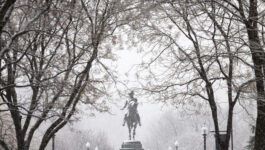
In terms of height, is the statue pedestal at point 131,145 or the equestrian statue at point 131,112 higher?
the equestrian statue at point 131,112

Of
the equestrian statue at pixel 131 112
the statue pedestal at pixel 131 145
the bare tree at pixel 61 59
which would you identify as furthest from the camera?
the equestrian statue at pixel 131 112

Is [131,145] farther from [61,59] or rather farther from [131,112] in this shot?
[61,59]

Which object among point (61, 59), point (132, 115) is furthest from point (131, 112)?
point (61, 59)

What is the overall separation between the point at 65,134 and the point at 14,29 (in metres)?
65.6

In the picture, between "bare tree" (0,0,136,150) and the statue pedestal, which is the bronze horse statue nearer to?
the statue pedestal

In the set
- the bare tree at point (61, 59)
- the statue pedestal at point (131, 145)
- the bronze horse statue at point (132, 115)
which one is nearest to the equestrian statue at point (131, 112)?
the bronze horse statue at point (132, 115)

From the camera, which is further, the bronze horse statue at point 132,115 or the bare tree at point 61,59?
the bronze horse statue at point 132,115

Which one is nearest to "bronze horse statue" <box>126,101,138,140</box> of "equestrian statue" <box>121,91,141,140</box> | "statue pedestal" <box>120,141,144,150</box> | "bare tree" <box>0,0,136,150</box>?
"equestrian statue" <box>121,91,141,140</box>

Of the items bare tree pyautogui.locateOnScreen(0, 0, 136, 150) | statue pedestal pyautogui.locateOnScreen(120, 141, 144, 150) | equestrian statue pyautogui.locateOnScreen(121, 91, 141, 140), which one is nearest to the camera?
bare tree pyautogui.locateOnScreen(0, 0, 136, 150)

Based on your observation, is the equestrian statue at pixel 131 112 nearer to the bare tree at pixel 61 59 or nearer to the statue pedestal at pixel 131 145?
the statue pedestal at pixel 131 145

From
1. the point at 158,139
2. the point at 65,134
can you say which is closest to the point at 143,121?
the point at 158,139

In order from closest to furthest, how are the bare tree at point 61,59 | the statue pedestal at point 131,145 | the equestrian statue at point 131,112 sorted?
1. the bare tree at point 61,59
2. the statue pedestal at point 131,145
3. the equestrian statue at point 131,112

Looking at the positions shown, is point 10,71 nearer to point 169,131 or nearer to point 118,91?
point 118,91

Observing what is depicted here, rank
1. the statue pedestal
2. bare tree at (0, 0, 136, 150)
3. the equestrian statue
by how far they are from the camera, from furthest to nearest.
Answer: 1. the equestrian statue
2. the statue pedestal
3. bare tree at (0, 0, 136, 150)
